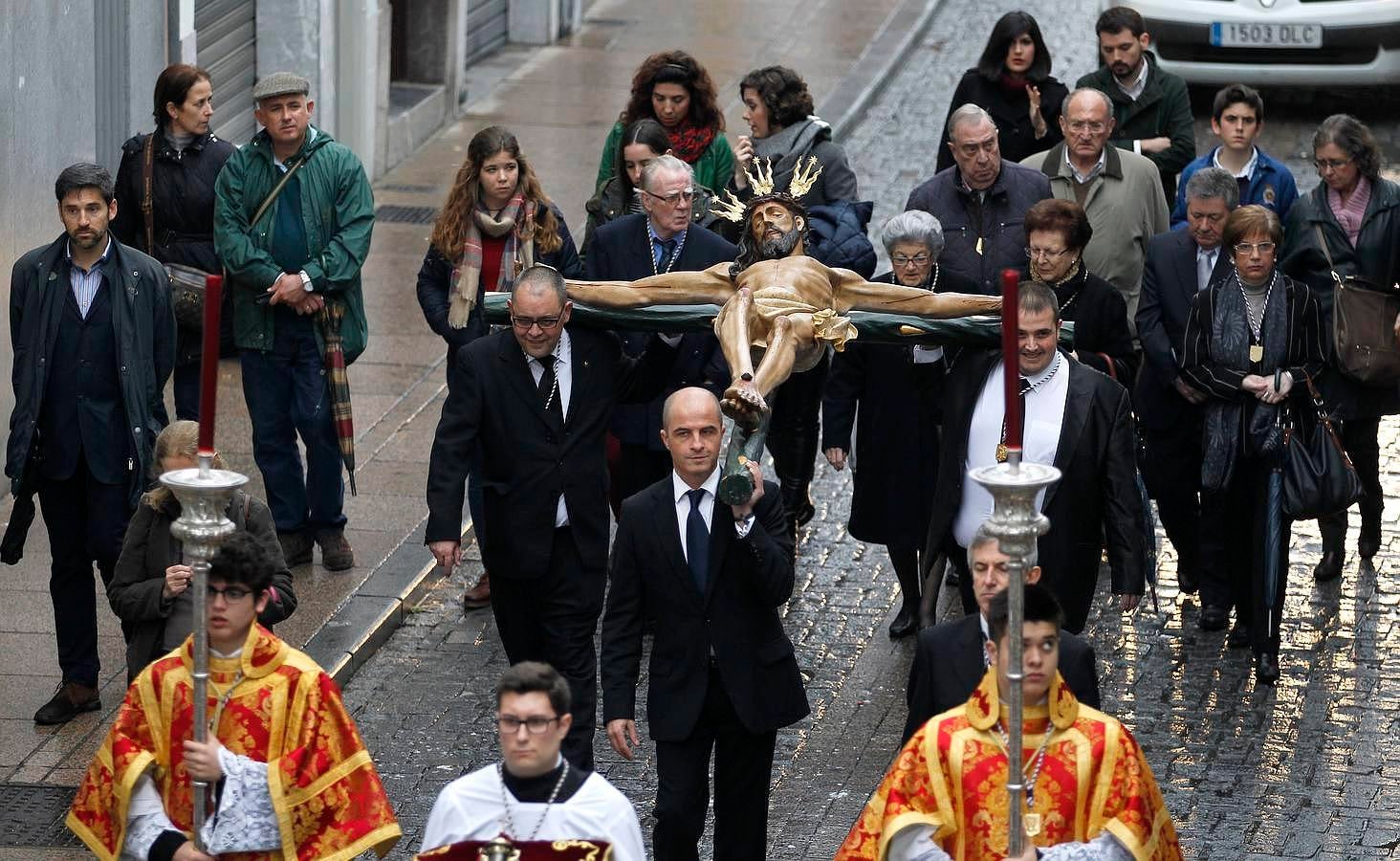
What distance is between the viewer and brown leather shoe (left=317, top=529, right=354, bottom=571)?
36.6 feet

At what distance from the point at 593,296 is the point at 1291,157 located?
33.6ft

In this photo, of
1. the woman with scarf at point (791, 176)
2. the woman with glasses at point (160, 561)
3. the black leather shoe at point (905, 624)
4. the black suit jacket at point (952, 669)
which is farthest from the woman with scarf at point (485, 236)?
the black suit jacket at point (952, 669)

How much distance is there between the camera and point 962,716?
6281mm

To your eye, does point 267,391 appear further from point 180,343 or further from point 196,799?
point 196,799

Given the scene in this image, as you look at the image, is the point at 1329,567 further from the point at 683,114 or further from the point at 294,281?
the point at 294,281

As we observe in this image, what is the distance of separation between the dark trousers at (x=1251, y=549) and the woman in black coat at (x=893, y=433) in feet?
4.02

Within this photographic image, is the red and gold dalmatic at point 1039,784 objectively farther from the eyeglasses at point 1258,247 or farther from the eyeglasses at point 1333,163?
the eyeglasses at point 1333,163

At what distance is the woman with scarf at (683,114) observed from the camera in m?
11.7

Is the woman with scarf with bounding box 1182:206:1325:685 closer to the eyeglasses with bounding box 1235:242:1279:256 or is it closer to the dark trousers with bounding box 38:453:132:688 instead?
the eyeglasses with bounding box 1235:242:1279:256

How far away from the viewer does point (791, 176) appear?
11.3 meters

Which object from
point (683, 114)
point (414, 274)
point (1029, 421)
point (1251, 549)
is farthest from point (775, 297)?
point (414, 274)

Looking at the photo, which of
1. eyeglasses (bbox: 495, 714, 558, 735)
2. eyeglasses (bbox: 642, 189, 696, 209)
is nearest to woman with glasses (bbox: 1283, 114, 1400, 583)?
eyeglasses (bbox: 642, 189, 696, 209)

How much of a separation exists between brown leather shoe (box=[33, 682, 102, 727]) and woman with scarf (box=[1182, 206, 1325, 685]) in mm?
4456

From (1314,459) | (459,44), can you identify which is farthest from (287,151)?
(459,44)
